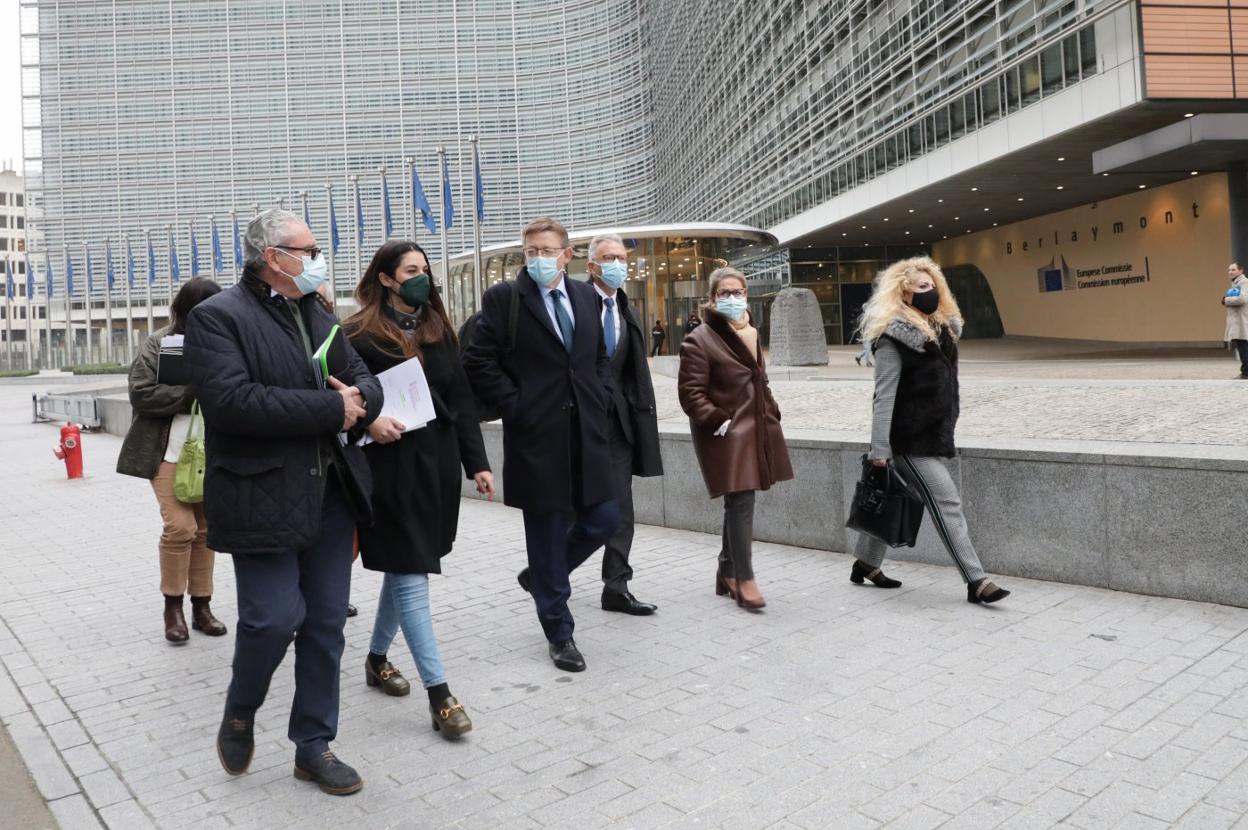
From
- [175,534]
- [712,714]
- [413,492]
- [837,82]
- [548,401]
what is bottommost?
[712,714]

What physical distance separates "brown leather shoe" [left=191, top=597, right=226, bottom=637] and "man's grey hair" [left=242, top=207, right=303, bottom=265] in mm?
2935

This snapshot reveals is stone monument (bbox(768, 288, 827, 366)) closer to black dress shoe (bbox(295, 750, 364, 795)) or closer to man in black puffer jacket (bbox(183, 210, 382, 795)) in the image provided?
man in black puffer jacket (bbox(183, 210, 382, 795))

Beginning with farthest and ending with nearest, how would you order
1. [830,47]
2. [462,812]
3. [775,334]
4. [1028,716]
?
[830,47], [775,334], [1028,716], [462,812]

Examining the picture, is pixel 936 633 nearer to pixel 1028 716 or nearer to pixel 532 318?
pixel 1028 716

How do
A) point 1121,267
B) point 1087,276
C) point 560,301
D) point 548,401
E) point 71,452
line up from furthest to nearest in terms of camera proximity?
point 1087,276 < point 1121,267 < point 71,452 < point 560,301 < point 548,401

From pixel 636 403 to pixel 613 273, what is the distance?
27.8 inches

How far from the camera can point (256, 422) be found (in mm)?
3158

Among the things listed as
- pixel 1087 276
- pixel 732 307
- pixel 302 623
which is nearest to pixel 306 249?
pixel 302 623

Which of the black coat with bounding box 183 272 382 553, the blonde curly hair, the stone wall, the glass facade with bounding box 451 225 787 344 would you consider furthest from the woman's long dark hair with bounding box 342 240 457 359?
the glass facade with bounding box 451 225 787 344

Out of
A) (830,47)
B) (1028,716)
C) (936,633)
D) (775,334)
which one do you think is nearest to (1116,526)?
(936,633)

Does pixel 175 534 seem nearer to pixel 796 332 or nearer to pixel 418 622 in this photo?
pixel 418 622

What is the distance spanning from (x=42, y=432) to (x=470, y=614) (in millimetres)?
21127

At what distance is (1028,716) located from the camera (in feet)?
12.6

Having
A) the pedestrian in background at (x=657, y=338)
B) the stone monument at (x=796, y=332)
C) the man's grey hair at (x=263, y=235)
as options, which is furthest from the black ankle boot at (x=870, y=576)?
the pedestrian in background at (x=657, y=338)
